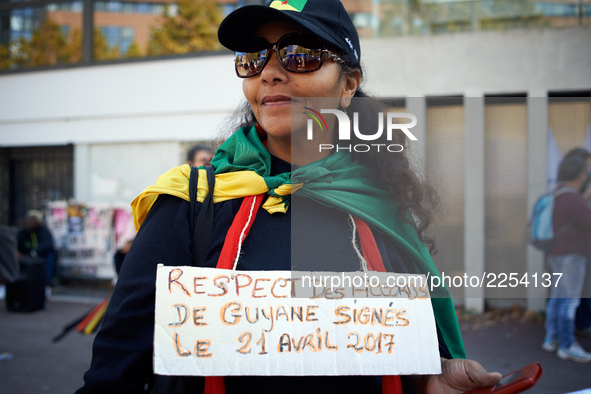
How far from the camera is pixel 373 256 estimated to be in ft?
4.34

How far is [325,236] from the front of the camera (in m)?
1.36

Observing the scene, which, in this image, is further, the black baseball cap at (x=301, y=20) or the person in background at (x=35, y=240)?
the person in background at (x=35, y=240)

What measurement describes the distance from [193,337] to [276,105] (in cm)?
69

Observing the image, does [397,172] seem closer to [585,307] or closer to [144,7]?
[585,307]

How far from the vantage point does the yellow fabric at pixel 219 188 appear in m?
1.28

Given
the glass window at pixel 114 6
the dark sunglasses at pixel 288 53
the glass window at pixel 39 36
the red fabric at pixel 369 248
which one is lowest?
the red fabric at pixel 369 248

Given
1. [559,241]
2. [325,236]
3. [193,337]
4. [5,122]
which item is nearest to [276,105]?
[325,236]

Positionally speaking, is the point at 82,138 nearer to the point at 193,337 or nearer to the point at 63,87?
the point at 63,87

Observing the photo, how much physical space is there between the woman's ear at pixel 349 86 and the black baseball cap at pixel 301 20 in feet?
0.30

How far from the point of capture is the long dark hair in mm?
1563

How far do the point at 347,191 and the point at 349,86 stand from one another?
390mm

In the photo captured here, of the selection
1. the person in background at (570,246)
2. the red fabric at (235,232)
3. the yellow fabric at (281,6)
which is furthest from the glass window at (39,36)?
the red fabric at (235,232)

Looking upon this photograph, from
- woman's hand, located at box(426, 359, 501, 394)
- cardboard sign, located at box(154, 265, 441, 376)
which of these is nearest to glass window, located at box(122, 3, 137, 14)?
cardboard sign, located at box(154, 265, 441, 376)

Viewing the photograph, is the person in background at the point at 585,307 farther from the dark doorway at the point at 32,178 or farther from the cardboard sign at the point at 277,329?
the dark doorway at the point at 32,178
